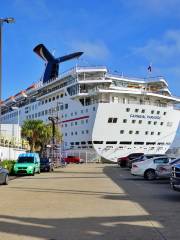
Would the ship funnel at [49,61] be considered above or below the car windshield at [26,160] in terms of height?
above

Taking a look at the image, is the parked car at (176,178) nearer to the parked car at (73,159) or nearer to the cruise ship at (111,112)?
the cruise ship at (111,112)

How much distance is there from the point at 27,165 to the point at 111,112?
1472 inches

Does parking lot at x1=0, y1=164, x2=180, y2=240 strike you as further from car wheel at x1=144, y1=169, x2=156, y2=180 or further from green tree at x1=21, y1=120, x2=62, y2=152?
green tree at x1=21, y1=120, x2=62, y2=152

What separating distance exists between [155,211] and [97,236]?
3705mm

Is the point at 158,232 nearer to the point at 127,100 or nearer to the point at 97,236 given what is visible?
the point at 97,236

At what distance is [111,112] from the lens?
6981cm

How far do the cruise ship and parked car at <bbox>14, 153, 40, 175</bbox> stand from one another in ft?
112

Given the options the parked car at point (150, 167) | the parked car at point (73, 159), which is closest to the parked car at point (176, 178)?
the parked car at point (150, 167)

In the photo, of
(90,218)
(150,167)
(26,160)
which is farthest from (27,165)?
(90,218)

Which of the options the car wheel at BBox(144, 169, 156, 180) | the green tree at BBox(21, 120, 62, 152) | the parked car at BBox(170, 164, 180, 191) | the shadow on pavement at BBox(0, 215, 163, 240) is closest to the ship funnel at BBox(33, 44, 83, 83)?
the green tree at BBox(21, 120, 62, 152)

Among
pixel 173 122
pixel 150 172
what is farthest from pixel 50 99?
pixel 150 172

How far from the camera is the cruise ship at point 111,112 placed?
70.3 m

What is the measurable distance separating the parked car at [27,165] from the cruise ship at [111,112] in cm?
3414

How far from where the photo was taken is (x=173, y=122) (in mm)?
78312
